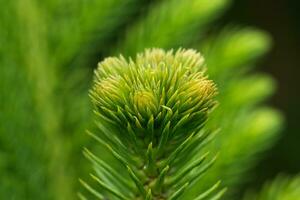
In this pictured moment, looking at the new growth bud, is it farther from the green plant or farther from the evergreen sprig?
the green plant

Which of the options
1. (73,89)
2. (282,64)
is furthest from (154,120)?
(282,64)

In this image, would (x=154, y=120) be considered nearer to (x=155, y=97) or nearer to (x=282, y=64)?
(x=155, y=97)

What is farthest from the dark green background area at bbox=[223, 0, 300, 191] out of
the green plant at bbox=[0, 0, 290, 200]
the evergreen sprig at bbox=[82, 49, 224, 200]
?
the evergreen sprig at bbox=[82, 49, 224, 200]

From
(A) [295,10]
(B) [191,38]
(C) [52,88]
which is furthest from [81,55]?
(A) [295,10]

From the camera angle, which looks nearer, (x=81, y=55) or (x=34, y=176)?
(x=34, y=176)

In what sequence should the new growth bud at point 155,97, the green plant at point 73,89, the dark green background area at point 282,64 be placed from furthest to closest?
1. the dark green background area at point 282,64
2. the green plant at point 73,89
3. the new growth bud at point 155,97

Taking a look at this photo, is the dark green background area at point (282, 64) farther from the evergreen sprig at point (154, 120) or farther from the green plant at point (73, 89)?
the evergreen sprig at point (154, 120)

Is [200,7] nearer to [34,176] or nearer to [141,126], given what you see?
[34,176]

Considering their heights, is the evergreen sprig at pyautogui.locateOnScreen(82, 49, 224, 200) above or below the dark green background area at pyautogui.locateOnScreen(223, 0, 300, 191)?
below

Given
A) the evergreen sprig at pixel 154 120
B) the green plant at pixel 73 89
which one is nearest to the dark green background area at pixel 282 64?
the green plant at pixel 73 89
